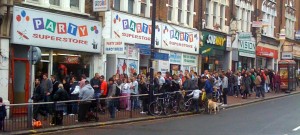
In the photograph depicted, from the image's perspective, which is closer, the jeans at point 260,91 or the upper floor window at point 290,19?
the jeans at point 260,91

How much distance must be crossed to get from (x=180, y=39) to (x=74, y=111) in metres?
14.8

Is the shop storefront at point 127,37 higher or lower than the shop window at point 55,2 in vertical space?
lower

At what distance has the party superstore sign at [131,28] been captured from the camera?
24219mm

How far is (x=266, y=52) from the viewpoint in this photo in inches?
1816

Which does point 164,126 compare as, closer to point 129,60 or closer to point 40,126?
point 40,126

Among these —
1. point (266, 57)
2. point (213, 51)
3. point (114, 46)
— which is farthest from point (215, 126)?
point (266, 57)

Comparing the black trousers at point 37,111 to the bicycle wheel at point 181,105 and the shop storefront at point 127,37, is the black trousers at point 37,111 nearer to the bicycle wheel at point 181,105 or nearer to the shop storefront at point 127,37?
the bicycle wheel at point 181,105

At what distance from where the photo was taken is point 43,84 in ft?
54.2

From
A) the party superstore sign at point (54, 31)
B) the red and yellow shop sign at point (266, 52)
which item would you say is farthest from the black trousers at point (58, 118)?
the red and yellow shop sign at point (266, 52)

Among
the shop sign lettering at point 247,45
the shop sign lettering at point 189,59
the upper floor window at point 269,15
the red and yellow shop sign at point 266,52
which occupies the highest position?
the upper floor window at point 269,15

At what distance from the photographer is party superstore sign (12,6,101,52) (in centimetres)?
1827

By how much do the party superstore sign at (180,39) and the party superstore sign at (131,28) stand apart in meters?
1.07

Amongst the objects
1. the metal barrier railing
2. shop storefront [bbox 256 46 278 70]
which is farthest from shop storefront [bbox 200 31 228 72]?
the metal barrier railing

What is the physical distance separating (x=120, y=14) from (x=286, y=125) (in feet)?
36.6
